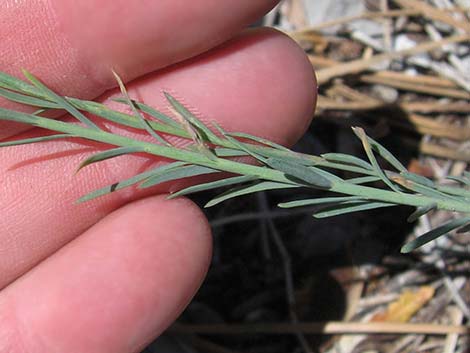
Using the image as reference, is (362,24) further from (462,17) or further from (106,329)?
(106,329)

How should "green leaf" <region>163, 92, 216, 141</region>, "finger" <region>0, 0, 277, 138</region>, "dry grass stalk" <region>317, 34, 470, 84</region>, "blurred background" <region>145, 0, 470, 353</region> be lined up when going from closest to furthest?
"green leaf" <region>163, 92, 216, 141</region>
"finger" <region>0, 0, 277, 138</region>
"blurred background" <region>145, 0, 470, 353</region>
"dry grass stalk" <region>317, 34, 470, 84</region>

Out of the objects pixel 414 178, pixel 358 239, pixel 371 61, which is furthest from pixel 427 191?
pixel 371 61

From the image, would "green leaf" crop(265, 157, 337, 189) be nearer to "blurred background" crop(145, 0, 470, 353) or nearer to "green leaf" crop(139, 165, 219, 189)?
"green leaf" crop(139, 165, 219, 189)

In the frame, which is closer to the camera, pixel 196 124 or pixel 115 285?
pixel 196 124

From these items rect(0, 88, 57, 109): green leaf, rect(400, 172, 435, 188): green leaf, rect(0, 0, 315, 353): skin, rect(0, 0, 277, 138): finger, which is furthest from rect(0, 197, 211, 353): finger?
rect(400, 172, 435, 188): green leaf

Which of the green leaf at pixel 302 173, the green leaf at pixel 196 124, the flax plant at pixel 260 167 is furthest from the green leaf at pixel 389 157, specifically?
the green leaf at pixel 196 124

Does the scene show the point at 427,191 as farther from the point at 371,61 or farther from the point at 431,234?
the point at 371,61

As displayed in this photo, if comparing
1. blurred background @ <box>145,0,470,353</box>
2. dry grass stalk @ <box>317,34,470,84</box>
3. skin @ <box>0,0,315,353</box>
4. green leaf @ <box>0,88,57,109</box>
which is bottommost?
blurred background @ <box>145,0,470,353</box>
